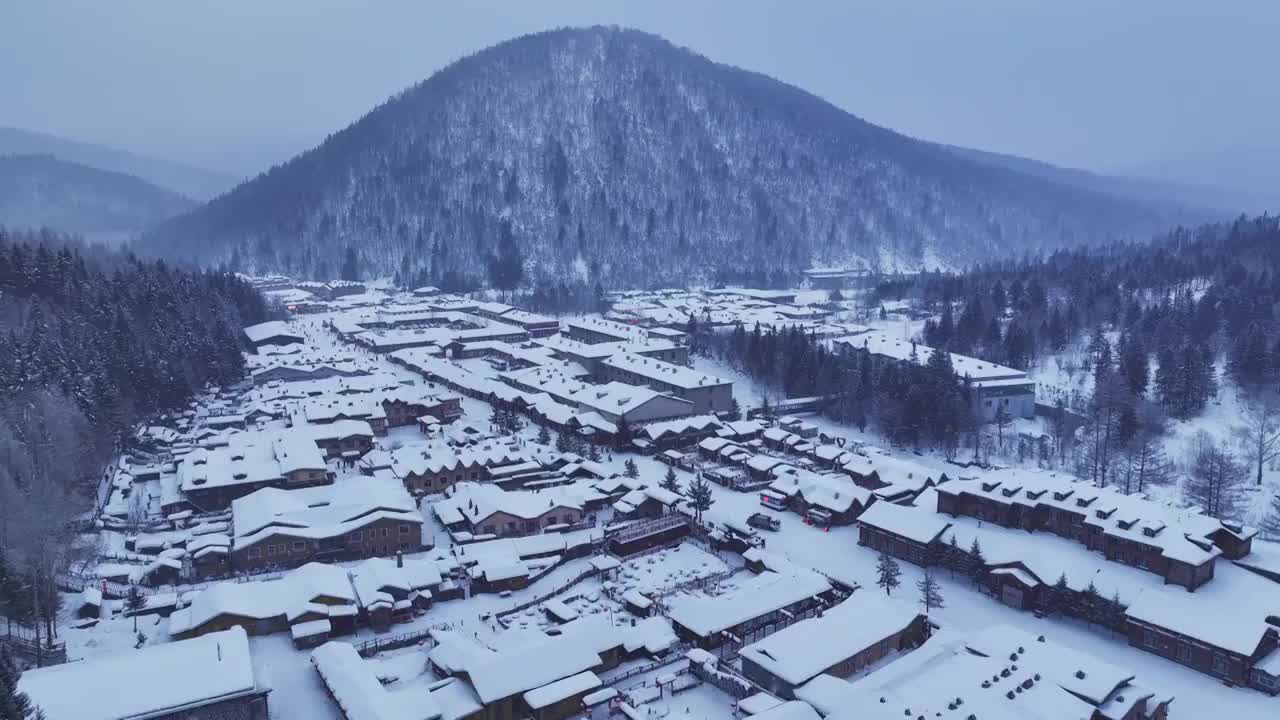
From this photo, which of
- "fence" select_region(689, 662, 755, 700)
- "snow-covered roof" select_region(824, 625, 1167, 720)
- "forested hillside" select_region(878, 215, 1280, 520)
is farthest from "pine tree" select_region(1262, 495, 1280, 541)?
"fence" select_region(689, 662, 755, 700)

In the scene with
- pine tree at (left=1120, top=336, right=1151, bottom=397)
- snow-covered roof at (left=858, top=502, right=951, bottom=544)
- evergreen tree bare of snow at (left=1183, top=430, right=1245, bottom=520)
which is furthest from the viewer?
pine tree at (left=1120, top=336, right=1151, bottom=397)

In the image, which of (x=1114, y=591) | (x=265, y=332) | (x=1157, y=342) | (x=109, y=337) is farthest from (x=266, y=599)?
(x=1157, y=342)

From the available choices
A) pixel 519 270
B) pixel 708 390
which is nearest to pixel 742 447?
pixel 708 390

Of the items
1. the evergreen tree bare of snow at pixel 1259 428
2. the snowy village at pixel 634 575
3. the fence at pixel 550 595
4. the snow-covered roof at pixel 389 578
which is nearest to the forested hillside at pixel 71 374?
the snowy village at pixel 634 575

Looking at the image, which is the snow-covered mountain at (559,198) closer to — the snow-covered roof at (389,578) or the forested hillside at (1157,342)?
the forested hillside at (1157,342)

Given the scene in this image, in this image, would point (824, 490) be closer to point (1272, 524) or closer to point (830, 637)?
point (830, 637)

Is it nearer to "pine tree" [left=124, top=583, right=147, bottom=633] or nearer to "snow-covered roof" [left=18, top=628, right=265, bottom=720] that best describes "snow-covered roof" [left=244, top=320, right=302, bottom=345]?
"pine tree" [left=124, top=583, right=147, bottom=633]
